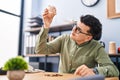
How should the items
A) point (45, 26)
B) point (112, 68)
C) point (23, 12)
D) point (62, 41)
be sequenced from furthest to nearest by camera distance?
point (23, 12)
point (62, 41)
point (45, 26)
point (112, 68)

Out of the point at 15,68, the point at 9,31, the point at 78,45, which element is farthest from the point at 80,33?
the point at 9,31

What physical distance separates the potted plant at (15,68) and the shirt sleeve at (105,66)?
567 millimetres

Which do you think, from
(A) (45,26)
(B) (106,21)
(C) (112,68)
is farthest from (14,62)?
(B) (106,21)

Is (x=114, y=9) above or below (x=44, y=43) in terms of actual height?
above

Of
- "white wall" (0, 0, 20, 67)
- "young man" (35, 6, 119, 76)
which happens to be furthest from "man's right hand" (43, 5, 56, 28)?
"white wall" (0, 0, 20, 67)

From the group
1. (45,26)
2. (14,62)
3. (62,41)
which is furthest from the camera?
(62,41)

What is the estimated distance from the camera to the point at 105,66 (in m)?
1.44

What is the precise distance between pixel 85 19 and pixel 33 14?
2.45 m

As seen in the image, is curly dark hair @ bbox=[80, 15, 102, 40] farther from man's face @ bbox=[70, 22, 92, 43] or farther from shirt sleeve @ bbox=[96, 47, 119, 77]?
shirt sleeve @ bbox=[96, 47, 119, 77]

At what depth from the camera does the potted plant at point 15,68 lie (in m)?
0.96

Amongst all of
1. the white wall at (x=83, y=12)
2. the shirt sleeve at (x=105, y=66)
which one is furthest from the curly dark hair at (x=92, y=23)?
the white wall at (x=83, y=12)

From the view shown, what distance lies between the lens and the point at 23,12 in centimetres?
429

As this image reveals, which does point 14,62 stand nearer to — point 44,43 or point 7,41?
point 44,43

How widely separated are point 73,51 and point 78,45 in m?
0.08
